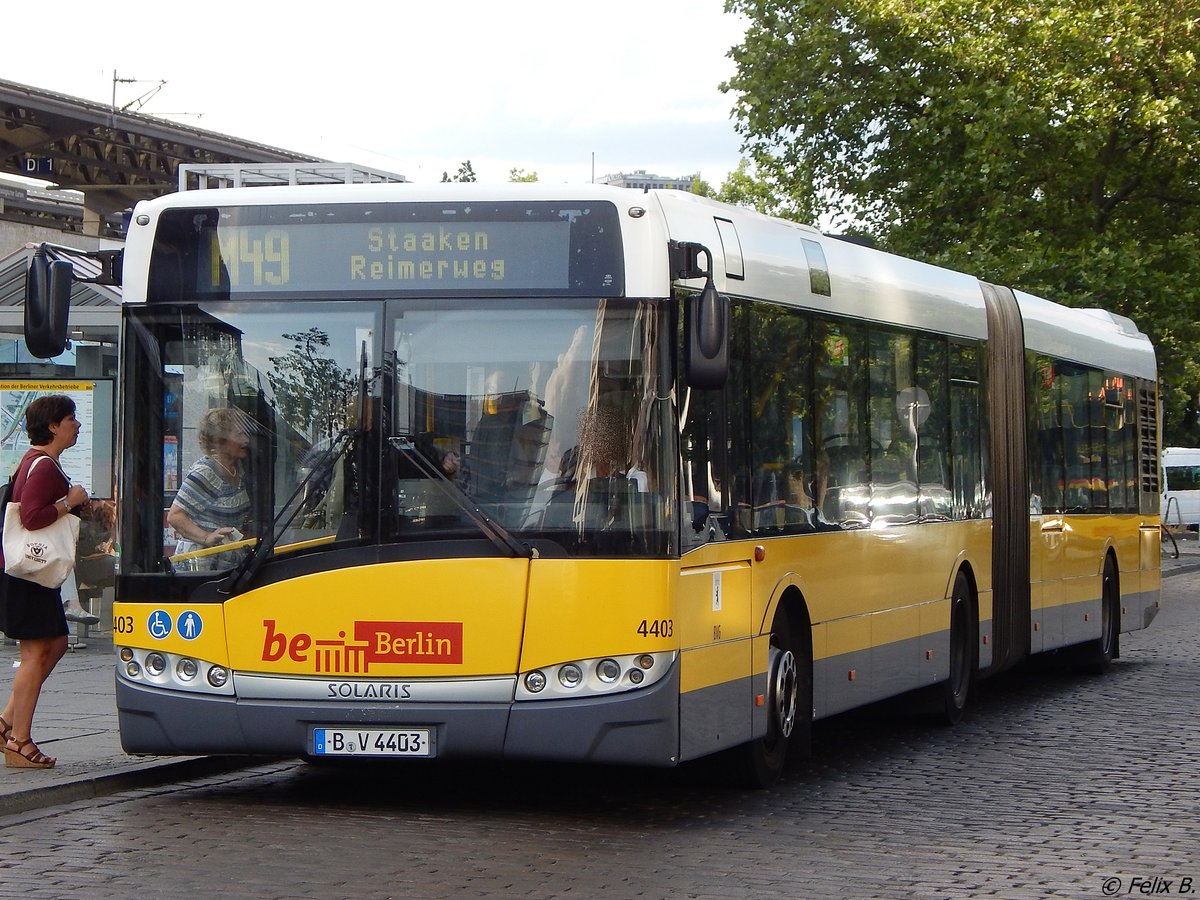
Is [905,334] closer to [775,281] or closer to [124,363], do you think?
[775,281]

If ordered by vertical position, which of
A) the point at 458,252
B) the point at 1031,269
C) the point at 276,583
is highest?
the point at 1031,269

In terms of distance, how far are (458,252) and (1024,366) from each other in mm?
7991

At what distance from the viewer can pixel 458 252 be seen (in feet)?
29.2

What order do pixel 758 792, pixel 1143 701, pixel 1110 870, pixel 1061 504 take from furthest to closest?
pixel 1061 504
pixel 1143 701
pixel 758 792
pixel 1110 870

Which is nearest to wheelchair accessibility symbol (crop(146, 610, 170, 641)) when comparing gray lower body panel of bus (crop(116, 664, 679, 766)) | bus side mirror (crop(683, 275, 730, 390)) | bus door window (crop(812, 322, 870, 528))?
gray lower body panel of bus (crop(116, 664, 679, 766))

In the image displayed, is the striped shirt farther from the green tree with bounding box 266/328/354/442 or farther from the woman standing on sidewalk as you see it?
the woman standing on sidewalk

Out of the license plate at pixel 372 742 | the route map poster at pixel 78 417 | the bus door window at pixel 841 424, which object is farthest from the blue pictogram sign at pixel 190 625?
the route map poster at pixel 78 417

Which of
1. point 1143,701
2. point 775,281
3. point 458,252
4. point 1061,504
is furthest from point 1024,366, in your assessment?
point 458,252

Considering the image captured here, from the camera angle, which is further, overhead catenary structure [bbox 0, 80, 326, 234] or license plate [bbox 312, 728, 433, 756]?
overhead catenary structure [bbox 0, 80, 326, 234]

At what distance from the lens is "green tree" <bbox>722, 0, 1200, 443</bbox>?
32.6 meters

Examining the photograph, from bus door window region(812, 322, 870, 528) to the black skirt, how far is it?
4.11 metres

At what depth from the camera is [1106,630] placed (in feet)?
59.4

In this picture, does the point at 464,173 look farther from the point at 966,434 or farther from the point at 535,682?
the point at 535,682

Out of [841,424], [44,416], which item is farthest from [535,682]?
[841,424]
